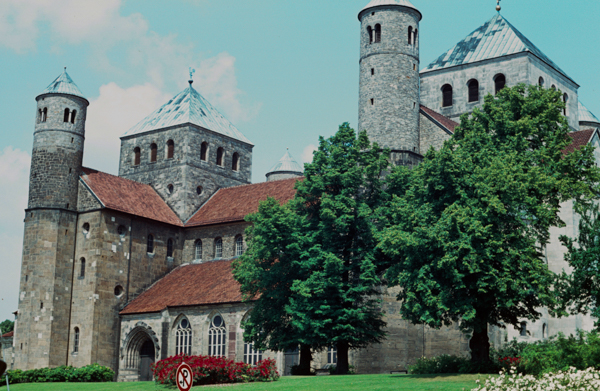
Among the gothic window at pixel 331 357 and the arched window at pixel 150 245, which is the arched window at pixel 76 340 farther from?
the gothic window at pixel 331 357

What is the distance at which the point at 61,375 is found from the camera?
4312 cm

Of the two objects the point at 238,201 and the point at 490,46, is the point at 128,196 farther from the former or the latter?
the point at 490,46

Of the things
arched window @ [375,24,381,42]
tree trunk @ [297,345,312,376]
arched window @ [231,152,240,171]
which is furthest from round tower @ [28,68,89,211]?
tree trunk @ [297,345,312,376]

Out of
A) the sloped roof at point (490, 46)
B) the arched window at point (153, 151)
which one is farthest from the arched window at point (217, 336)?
the sloped roof at point (490, 46)

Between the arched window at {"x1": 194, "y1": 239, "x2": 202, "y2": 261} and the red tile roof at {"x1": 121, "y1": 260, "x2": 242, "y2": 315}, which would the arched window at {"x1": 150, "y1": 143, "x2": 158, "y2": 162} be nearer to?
the arched window at {"x1": 194, "y1": 239, "x2": 202, "y2": 261}

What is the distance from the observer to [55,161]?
165ft

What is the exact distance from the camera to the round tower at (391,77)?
147ft

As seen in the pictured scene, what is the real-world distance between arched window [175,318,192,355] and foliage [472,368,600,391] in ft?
94.1

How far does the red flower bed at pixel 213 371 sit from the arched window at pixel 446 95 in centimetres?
3057

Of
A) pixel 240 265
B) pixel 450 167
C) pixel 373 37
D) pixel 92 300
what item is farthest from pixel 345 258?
pixel 92 300

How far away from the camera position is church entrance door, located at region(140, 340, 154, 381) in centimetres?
4794

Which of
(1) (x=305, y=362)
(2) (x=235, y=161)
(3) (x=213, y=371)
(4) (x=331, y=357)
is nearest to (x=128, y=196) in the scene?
(2) (x=235, y=161)

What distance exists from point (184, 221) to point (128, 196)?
15.8ft

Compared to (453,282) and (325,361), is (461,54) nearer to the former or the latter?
(325,361)
